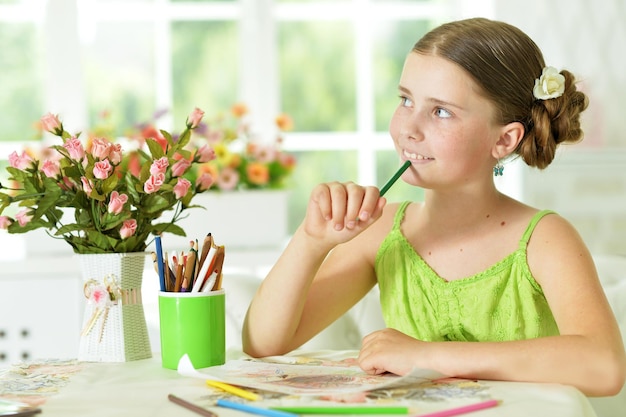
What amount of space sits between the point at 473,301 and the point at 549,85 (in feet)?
1.20

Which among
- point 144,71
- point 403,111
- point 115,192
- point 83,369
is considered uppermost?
point 144,71

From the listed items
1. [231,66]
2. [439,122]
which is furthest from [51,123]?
[231,66]

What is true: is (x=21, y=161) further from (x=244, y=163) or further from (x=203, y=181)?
(x=244, y=163)

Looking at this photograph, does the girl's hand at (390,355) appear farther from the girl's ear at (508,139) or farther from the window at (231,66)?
the window at (231,66)

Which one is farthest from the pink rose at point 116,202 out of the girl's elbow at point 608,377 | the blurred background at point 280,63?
the blurred background at point 280,63

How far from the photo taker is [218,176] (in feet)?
9.66

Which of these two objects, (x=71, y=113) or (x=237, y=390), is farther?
(x=71, y=113)

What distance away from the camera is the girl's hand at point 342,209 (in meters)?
1.24

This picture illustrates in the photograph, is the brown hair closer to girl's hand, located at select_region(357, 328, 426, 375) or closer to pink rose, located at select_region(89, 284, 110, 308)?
girl's hand, located at select_region(357, 328, 426, 375)

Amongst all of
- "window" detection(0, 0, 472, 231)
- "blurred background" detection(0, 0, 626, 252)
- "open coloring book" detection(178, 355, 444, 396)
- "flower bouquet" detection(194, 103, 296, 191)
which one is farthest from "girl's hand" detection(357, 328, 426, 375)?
"window" detection(0, 0, 472, 231)

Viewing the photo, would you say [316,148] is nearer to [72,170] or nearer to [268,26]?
[268,26]

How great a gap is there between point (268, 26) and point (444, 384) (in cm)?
255

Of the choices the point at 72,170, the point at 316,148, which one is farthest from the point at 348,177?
the point at 72,170

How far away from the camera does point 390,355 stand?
45.4 inches
